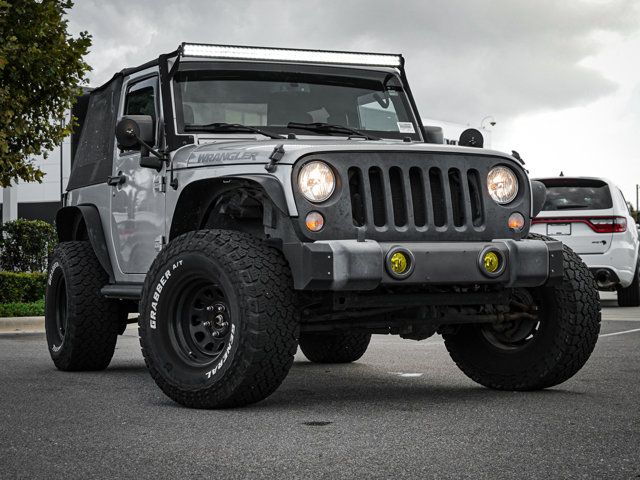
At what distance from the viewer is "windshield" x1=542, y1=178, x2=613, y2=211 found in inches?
658

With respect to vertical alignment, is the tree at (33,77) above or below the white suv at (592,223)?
above

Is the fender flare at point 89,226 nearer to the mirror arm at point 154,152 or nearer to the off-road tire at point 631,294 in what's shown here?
the mirror arm at point 154,152

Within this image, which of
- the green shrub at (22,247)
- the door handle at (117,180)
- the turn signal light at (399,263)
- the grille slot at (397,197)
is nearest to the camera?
the turn signal light at (399,263)

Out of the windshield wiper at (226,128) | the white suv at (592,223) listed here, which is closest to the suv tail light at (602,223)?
the white suv at (592,223)

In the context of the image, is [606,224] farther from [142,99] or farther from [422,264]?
[422,264]

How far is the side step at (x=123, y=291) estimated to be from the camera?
8008mm

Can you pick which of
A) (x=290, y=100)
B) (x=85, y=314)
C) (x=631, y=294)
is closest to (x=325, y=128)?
(x=290, y=100)

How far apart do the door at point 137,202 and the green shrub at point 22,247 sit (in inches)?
471

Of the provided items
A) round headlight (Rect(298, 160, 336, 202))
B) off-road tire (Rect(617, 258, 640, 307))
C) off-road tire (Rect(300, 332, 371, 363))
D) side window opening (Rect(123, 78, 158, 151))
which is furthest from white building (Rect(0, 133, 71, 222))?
round headlight (Rect(298, 160, 336, 202))

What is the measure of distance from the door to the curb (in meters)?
7.05

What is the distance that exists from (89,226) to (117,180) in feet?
1.82

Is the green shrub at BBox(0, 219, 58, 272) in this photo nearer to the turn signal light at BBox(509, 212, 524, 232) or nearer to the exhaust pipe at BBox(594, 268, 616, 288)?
the exhaust pipe at BBox(594, 268, 616, 288)

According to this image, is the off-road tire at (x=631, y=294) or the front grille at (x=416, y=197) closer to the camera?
the front grille at (x=416, y=197)

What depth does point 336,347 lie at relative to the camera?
9.62m
